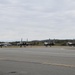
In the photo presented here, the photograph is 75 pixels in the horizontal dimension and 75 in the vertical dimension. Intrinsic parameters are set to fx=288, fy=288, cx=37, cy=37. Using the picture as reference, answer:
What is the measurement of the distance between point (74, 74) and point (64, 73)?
62cm

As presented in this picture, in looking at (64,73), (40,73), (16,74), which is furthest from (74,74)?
(16,74)

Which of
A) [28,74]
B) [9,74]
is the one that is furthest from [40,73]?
[9,74]

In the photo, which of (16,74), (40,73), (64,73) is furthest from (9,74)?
(64,73)

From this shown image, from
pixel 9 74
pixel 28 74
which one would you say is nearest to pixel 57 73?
pixel 28 74

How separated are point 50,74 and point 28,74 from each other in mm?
1083

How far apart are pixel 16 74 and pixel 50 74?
1.69 metres

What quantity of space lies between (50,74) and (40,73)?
0.64m

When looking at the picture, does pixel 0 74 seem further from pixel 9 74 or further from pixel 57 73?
pixel 57 73

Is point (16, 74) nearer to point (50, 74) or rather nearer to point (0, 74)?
point (0, 74)

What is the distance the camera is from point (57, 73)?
1420 cm

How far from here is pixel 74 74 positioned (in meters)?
13.7

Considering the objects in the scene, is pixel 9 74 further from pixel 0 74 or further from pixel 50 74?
pixel 50 74

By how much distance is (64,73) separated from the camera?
1415cm

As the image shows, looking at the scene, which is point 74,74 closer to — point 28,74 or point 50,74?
point 50,74
